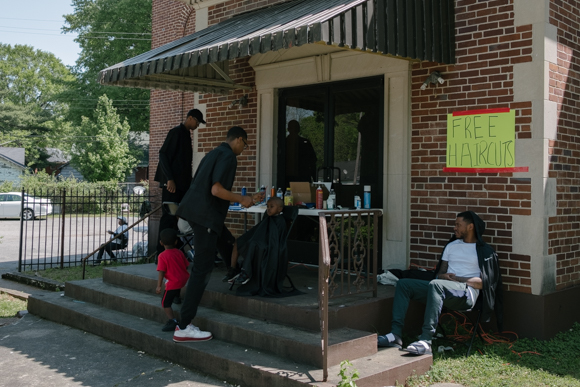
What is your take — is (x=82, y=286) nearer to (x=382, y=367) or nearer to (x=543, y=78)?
(x=382, y=367)

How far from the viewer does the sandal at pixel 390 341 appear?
507cm

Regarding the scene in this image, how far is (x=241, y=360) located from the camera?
15.5 feet

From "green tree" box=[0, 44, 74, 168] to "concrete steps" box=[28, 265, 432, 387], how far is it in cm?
4420

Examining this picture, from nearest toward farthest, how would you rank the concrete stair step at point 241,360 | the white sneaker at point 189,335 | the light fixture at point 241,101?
the concrete stair step at point 241,360 → the white sneaker at point 189,335 → the light fixture at point 241,101

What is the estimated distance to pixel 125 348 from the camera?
5.82 metres

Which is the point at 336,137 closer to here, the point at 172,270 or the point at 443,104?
the point at 443,104

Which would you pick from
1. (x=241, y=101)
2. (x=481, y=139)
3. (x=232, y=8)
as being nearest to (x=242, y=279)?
(x=481, y=139)

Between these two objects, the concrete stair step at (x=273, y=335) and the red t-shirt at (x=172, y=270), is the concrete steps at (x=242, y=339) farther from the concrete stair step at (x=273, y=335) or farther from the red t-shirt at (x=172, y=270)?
the red t-shirt at (x=172, y=270)

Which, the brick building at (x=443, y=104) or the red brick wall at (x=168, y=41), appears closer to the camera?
the brick building at (x=443, y=104)

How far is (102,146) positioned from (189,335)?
32871mm

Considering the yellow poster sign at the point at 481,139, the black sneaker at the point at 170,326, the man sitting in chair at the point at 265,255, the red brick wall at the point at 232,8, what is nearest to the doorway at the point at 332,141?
the yellow poster sign at the point at 481,139

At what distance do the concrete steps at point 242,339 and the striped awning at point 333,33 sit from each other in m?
2.53

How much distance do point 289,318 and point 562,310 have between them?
9.88 ft

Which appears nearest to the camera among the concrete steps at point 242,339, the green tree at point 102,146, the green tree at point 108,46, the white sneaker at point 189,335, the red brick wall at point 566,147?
the concrete steps at point 242,339
